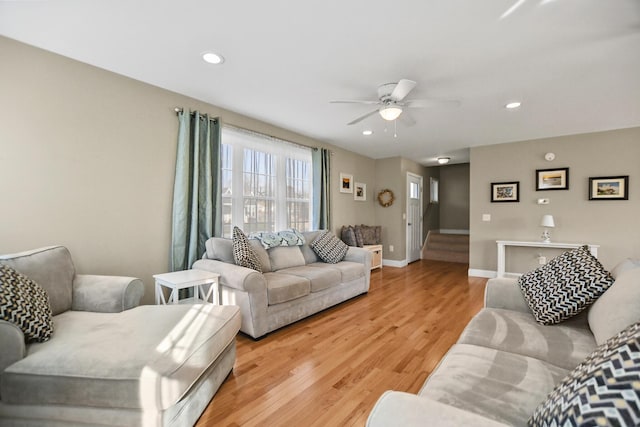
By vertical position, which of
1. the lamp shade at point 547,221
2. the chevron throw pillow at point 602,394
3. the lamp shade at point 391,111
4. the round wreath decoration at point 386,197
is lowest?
the chevron throw pillow at point 602,394

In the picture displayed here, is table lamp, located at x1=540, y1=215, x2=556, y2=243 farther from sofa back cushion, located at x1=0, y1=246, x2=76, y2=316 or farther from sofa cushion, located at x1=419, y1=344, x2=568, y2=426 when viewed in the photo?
sofa back cushion, located at x1=0, y1=246, x2=76, y2=316

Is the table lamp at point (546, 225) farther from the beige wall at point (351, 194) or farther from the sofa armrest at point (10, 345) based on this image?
the sofa armrest at point (10, 345)

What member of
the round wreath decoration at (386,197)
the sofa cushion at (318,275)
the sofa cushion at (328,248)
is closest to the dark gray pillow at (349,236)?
the sofa cushion at (328,248)

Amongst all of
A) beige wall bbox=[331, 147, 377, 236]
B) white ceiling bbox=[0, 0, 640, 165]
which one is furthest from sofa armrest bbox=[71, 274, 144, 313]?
beige wall bbox=[331, 147, 377, 236]

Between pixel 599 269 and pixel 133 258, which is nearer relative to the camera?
pixel 599 269

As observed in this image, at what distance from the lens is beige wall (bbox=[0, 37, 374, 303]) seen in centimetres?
215

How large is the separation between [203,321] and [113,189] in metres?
1.74

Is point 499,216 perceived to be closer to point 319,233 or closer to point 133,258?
point 319,233

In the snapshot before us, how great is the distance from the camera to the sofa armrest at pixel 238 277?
2504mm

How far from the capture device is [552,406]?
0.72m

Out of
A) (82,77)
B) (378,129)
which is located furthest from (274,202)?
Result: (82,77)

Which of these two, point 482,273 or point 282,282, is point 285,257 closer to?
point 282,282

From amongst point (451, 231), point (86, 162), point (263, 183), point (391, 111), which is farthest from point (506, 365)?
point (451, 231)

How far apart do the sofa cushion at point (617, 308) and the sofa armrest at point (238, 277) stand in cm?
225
